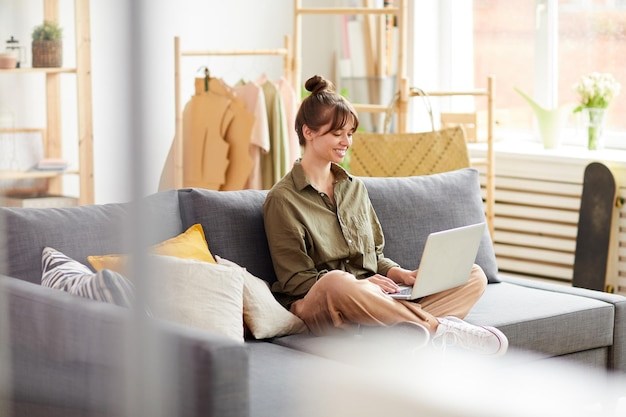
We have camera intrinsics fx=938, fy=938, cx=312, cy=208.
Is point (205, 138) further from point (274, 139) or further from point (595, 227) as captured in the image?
point (595, 227)

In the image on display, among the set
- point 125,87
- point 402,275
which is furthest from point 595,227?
point 125,87

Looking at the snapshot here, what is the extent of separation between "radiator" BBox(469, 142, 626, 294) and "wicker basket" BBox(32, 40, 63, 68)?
2166mm

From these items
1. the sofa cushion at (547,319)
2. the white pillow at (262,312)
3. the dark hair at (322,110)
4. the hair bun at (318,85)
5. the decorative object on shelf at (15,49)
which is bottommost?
the sofa cushion at (547,319)

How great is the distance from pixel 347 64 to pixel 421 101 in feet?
1.54

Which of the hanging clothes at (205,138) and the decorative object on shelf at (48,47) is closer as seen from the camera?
the decorative object on shelf at (48,47)

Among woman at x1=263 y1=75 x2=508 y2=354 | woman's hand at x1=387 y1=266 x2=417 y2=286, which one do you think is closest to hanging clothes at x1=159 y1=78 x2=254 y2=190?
woman at x1=263 y1=75 x2=508 y2=354

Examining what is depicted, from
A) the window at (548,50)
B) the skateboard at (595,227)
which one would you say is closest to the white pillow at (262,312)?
the skateboard at (595,227)

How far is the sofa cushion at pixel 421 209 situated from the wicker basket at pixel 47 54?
1573mm

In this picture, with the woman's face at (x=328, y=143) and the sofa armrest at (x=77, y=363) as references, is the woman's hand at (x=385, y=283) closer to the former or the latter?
the woman's face at (x=328, y=143)

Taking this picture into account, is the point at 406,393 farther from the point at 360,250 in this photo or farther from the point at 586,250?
the point at 586,250

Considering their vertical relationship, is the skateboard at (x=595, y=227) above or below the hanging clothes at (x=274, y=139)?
below

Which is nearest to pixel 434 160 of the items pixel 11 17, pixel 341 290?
pixel 341 290

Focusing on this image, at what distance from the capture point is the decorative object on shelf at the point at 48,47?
3934mm

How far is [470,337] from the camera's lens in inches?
105
